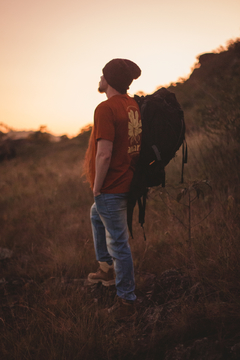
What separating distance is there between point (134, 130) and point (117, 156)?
0.84ft

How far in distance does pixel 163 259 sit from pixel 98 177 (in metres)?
1.53

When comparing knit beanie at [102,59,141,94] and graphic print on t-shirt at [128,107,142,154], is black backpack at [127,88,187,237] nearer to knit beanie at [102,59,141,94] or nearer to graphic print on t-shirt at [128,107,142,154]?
graphic print on t-shirt at [128,107,142,154]

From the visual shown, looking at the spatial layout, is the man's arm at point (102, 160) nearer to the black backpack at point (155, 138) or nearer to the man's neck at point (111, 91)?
the black backpack at point (155, 138)

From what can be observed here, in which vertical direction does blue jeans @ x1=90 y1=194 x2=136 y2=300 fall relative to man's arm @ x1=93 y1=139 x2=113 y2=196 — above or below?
below

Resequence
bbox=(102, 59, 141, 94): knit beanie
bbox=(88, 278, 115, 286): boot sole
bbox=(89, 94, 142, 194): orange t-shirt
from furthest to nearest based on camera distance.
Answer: bbox=(88, 278, 115, 286): boot sole, bbox=(102, 59, 141, 94): knit beanie, bbox=(89, 94, 142, 194): orange t-shirt

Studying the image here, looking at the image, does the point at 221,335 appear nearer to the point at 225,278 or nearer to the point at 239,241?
the point at 225,278

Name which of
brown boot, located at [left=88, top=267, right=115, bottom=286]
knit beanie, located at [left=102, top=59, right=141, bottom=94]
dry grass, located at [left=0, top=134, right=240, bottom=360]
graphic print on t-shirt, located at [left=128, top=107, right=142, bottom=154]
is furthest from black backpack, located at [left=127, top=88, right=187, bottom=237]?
brown boot, located at [left=88, top=267, right=115, bottom=286]

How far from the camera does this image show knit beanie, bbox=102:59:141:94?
2002 millimetres

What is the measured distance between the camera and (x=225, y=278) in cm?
205

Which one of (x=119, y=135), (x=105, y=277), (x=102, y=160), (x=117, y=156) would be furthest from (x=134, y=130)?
(x=105, y=277)

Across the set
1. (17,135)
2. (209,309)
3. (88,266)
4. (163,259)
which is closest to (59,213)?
(88,266)

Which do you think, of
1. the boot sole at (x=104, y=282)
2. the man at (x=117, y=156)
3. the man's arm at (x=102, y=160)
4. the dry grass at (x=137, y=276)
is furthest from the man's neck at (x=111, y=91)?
the boot sole at (x=104, y=282)

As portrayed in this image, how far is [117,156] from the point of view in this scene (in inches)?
80.4

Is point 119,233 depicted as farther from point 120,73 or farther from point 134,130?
point 120,73
